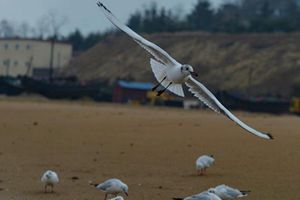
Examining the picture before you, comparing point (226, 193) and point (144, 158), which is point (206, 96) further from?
point (144, 158)

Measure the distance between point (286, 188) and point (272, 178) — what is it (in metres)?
1.21

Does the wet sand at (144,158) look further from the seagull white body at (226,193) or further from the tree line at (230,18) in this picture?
the tree line at (230,18)

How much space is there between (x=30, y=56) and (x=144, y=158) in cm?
10806

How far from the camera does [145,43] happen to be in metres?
12.0

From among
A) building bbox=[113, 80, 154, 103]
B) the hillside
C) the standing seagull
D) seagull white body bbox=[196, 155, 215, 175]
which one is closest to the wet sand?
seagull white body bbox=[196, 155, 215, 175]

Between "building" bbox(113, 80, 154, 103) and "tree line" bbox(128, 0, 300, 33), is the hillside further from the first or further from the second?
"building" bbox(113, 80, 154, 103)

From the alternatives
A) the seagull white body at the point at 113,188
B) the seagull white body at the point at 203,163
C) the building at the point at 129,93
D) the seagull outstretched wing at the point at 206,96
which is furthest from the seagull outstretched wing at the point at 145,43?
the building at the point at 129,93

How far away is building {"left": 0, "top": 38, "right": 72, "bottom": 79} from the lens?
12431 centimetres

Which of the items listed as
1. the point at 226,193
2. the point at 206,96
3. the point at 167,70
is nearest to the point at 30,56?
the point at 206,96

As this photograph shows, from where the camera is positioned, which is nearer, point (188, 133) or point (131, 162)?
point (131, 162)

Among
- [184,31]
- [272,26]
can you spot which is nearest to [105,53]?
[184,31]

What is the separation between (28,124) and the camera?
92.0 ft

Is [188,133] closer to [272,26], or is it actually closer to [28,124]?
[28,124]

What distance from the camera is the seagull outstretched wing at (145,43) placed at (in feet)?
38.4
